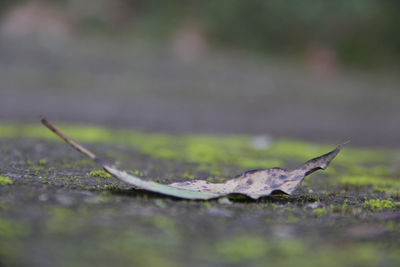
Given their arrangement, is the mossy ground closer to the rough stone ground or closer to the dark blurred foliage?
the rough stone ground

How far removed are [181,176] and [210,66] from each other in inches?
150

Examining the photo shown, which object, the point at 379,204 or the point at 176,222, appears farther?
the point at 379,204

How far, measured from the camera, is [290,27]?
5.80m

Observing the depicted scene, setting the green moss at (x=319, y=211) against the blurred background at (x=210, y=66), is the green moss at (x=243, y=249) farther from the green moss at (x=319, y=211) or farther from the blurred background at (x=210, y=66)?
the blurred background at (x=210, y=66)

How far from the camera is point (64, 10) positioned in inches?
237

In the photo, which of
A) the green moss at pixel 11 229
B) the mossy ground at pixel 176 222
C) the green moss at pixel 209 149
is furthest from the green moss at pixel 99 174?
the green moss at pixel 11 229

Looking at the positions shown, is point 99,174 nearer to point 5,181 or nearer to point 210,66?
point 5,181

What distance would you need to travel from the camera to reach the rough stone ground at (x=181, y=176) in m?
0.91

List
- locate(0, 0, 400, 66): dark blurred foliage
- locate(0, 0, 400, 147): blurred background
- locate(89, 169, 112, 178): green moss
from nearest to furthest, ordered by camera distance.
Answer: locate(89, 169, 112, 178): green moss, locate(0, 0, 400, 147): blurred background, locate(0, 0, 400, 66): dark blurred foliage

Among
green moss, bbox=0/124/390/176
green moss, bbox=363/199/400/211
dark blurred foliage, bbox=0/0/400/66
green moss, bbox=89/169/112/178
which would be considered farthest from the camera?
dark blurred foliage, bbox=0/0/400/66

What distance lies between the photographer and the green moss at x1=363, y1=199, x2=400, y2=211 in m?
1.34

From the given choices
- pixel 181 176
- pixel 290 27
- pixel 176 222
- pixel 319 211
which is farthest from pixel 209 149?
pixel 290 27

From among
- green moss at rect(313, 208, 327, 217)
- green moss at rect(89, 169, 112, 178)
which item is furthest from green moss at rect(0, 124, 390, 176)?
green moss at rect(313, 208, 327, 217)

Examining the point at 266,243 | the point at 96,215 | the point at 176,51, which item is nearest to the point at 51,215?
the point at 96,215
